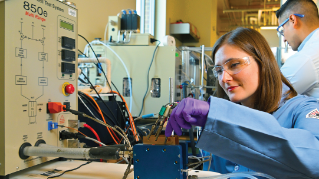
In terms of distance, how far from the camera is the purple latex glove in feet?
2.04

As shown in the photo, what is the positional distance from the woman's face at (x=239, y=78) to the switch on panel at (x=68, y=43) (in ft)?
1.93

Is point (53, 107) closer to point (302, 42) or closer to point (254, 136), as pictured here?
point (254, 136)

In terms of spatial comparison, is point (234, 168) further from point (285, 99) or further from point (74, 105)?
point (74, 105)

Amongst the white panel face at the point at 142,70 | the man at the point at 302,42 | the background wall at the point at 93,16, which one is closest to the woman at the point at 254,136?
the man at the point at 302,42

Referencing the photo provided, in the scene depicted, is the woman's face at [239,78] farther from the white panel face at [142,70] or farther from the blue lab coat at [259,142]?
the white panel face at [142,70]

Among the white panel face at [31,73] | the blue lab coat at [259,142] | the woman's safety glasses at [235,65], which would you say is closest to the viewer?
the blue lab coat at [259,142]

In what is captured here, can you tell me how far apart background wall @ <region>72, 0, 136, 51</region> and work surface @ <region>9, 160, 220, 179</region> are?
4.48 ft

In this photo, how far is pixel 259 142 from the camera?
61cm

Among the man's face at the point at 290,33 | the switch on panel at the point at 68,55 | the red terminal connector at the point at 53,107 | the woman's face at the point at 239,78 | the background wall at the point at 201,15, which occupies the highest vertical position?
the background wall at the point at 201,15

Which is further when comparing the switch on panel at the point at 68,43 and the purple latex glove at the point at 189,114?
the switch on panel at the point at 68,43

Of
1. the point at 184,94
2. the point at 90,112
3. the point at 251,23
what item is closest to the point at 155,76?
the point at 184,94

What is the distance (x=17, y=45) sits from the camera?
0.80 meters

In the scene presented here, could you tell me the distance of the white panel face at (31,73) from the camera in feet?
2.54
